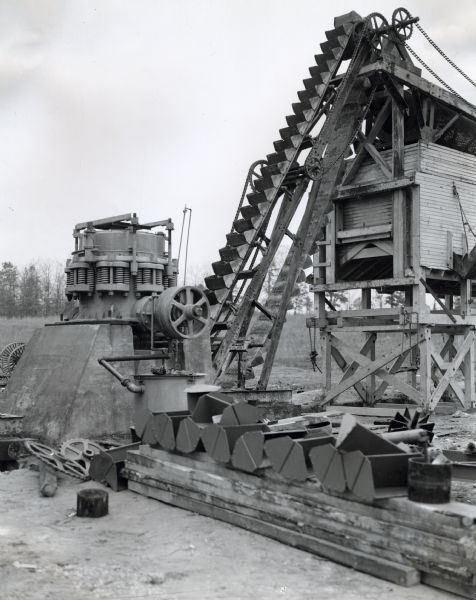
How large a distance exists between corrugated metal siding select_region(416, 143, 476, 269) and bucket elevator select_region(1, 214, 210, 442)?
582cm

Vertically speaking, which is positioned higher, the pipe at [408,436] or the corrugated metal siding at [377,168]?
the corrugated metal siding at [377,168]

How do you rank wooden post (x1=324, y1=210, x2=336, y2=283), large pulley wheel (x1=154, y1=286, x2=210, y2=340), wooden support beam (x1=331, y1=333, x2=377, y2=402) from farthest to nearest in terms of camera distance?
wooden support beam (x1=331, y1=333, x2=377, y2=402)
wooden post (x1=324, y1=210, x2=336, y2=283)
large pulley wheel (x1=154, y1=286, x2=210, y2=340)

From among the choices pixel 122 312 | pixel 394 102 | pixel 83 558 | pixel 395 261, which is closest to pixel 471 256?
pixel 395 261

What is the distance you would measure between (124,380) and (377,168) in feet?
27.7

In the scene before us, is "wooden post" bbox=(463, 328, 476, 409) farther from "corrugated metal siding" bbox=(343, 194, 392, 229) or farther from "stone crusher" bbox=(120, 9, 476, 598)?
"corrugated metal siding" bbox=(343, 194, 392, 229)

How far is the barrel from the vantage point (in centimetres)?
548

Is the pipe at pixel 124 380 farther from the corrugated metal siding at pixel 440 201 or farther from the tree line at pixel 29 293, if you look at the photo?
the tree line at pixel 29 293

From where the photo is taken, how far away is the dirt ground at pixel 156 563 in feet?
17.2

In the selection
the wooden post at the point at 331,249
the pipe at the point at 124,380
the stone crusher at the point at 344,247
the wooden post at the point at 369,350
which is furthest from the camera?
the wooden post at the point at 369,350

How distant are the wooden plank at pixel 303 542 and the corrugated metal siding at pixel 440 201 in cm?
920

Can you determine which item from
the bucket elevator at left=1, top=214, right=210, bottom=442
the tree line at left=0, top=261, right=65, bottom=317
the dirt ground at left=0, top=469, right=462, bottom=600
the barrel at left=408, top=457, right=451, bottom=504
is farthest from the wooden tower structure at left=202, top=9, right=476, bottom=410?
the tree line at left=0, top=261, right=65, bottom=317

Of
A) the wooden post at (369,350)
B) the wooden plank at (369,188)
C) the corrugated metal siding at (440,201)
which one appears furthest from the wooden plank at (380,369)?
the wooden plank at (369,188)

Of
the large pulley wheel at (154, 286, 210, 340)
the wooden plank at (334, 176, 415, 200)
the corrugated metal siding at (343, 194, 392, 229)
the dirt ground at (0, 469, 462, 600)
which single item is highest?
the wooden plank at (334, 176, 415, 200)

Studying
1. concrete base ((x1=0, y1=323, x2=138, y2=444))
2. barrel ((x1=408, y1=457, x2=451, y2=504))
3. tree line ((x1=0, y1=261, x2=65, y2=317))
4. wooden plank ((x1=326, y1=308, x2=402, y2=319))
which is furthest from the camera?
tree line ((x1=0, y1=261, x2=65, y2=317))
